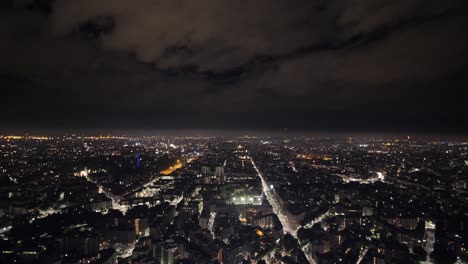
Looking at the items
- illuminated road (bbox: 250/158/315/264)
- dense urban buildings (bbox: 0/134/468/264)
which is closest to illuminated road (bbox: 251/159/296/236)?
illuminated road (bbox: 250/158/315/264)

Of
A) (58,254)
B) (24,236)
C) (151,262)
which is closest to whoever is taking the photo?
(151,262)

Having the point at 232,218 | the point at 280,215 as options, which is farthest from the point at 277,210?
the point at 232,218

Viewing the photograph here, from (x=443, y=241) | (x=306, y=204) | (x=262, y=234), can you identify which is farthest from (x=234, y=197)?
(x=443, y=241)

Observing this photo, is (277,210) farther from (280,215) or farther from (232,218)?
(232,218)

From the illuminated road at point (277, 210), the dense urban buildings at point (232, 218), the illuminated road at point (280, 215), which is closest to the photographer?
the dense urban buildings at point (232, 218)

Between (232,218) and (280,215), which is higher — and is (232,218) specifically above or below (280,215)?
above

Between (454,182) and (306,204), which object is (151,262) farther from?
(454,182)

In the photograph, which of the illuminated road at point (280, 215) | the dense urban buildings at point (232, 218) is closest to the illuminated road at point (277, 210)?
the illuminated road at point (280, 215)

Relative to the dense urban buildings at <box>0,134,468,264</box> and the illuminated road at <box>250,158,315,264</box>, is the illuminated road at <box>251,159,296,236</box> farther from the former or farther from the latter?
the dense urban buildings at <box>0,134,468,264</box>

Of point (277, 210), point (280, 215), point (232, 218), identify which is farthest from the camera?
point (277, 210)

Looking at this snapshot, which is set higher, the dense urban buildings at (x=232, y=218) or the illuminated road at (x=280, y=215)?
the dense urban buildings at (x=232, y=218)

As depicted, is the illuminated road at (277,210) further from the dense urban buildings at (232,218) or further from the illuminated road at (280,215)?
the dense urban buildings at (232,218)
